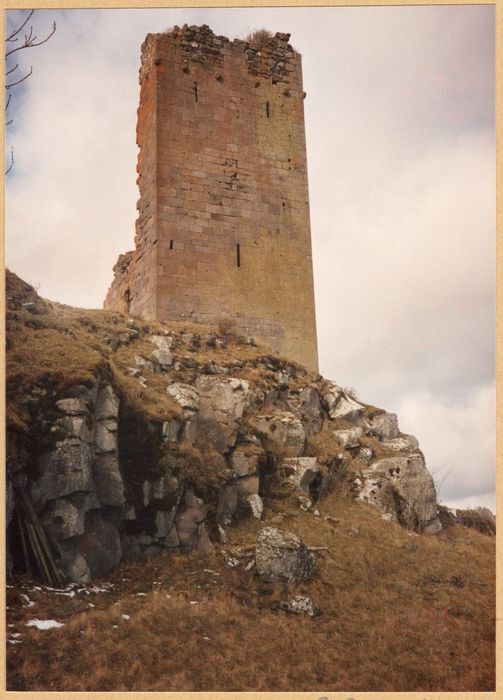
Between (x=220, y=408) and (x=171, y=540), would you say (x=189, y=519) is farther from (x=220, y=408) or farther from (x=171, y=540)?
(x=220, y=408)

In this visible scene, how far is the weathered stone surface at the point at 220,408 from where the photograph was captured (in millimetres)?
12086

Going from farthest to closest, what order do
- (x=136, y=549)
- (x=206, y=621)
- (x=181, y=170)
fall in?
(x=181, y=170), (x=136, y=549), (x=206, y=621)

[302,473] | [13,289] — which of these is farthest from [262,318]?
[13,289]

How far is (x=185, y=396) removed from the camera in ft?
39.8

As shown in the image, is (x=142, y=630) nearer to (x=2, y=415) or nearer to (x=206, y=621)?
(x=206, y=621)

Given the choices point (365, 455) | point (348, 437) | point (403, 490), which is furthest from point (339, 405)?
point (403, 490)

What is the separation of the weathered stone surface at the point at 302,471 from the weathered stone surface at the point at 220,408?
1358 millimetres

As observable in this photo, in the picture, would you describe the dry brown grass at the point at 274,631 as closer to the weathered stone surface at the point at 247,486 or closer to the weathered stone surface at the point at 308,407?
the weathered stone surface at the point at 247,486

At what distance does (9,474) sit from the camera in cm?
840

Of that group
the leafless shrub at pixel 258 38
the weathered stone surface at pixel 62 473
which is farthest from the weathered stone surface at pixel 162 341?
the leafless shrub at pixel 258 38

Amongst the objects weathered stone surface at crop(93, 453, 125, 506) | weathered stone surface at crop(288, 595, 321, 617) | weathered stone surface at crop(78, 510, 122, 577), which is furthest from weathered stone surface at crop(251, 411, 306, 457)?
weathered stone surface at crop(78, 510, 122, 577)

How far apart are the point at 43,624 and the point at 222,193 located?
41.9 feet

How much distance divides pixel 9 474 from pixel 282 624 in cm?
419

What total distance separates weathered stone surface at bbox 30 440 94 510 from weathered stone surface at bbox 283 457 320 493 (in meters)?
4.52
